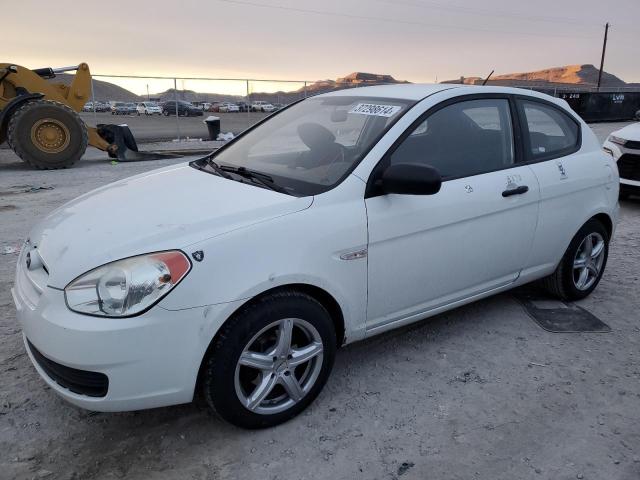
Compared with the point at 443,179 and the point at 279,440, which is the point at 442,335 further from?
the point at 279,440

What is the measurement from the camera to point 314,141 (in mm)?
3373

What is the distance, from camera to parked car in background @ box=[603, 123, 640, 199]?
719 cm

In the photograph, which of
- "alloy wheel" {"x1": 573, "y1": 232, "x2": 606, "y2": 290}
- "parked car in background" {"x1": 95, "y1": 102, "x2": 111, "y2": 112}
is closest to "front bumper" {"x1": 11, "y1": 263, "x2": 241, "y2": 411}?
"alloy wheel" {"x1": 573, "y1": 232, "x2": 606, "y2": 290}

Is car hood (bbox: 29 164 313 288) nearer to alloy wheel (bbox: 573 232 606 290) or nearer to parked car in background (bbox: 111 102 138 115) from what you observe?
alloy wheel (bbox: 573 232 606 290)

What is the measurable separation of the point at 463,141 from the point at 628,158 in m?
5.21

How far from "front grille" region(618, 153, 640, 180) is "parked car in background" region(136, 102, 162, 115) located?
1541 cm

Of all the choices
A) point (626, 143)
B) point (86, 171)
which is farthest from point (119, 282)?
point (86, 171)

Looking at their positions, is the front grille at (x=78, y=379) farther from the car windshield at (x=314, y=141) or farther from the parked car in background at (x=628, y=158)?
the parked car in background at (x=628, y=158)

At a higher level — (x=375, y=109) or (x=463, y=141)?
(x=375, y=109)

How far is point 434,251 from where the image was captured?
3.02m

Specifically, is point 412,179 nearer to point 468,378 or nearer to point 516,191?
point 516,191

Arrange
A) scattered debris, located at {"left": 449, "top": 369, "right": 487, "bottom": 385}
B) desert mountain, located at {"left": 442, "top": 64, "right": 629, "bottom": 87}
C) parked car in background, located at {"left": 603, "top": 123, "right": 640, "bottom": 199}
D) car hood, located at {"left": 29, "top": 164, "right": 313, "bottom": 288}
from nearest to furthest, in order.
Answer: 1. car hood, located at {"left": 29, "top": 164, "right": 313, "bottom": 288}
2. scattered debris, located at {"left": 449, "top": 369, "right": 487, "bottom": 385}
3. parked car in background, located at {"left": 603, "top": 123, "right": 640, "bottom": 199}
4. desert mountain, located at {"left": 442, "top": 64, "right": 629, "bottom": 87}

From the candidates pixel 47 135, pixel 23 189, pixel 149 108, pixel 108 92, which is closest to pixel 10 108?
pixel 47 135

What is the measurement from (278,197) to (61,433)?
1562mm
